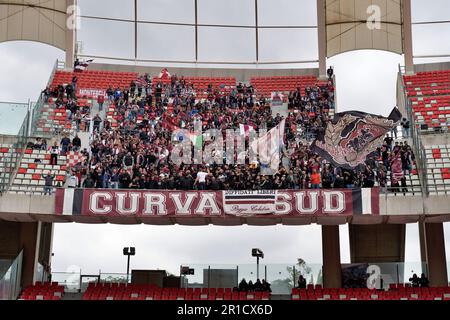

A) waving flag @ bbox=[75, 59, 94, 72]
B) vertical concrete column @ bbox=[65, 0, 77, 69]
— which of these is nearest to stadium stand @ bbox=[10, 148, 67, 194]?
waving flag @ bbox=[75, 59, 94, 72]

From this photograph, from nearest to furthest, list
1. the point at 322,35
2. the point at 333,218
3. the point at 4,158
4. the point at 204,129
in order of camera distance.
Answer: the point at 333,218 → the point at 4,158 → the point at 204,129 → the point at 322,35

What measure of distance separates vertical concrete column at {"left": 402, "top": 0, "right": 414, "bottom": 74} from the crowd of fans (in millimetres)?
4828

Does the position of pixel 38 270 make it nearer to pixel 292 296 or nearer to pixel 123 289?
pixel 123 289

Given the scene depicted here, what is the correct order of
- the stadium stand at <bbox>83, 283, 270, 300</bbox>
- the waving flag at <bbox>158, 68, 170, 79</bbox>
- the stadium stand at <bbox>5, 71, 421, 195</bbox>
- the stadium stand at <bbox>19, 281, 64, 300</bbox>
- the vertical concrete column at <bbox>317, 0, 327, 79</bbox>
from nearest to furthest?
1. the stadium stand at <bbox>19, 281, 64, 300</bbox>
2. the stadium stand at <bbox>5, 71, 421, 195</bbox>
3. the stadium stand at <bbox>83, 283, 270, 300</bbox>
4. the waving flag at <bbox>158, 68, 170, 79</bbox>
5. the vertical concrete column at <bbox>317, 0, 327, 79</bbox>

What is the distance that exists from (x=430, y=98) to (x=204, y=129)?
12.7 m

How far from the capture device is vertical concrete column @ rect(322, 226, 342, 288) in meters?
32.1

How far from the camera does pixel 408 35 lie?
1615 inches

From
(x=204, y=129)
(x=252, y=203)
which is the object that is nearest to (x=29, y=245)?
(x=204, y=129)

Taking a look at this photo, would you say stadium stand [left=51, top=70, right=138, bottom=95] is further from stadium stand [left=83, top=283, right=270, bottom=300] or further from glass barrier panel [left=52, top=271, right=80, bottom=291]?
stadium stand [left=83, top=283, right=270, bottom=300]

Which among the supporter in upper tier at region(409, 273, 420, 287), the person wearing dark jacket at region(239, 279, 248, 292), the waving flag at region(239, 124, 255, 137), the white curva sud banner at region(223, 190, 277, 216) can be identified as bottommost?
the person wearing dark jacket at region(239, 279, 248, 292)

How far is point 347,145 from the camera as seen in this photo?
2672 centimetres

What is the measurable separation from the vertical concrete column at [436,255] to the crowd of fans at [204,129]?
485cm

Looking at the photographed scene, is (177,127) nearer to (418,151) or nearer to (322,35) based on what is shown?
(418,151)

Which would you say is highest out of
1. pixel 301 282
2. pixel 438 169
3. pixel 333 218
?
pixel 438 169
